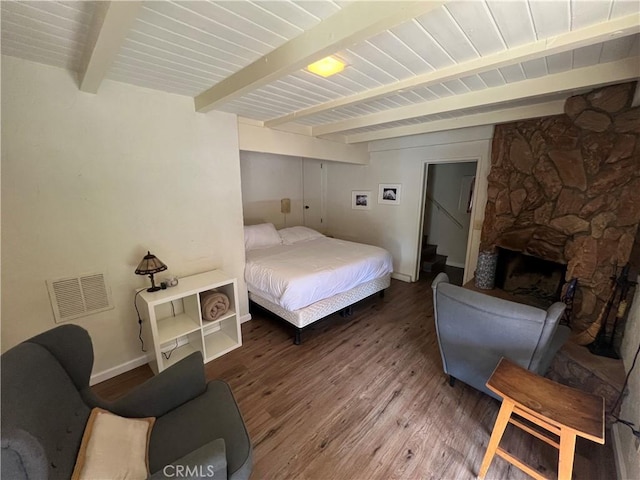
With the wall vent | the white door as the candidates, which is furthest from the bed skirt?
the white door

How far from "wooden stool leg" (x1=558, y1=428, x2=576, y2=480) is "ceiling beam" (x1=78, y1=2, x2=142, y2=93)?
2.62m

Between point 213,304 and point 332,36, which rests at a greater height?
point 332,36

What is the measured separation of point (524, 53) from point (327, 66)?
3.60 ft

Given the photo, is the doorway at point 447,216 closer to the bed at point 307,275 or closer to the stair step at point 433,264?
the stair step at point 433,264

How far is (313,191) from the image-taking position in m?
5.17

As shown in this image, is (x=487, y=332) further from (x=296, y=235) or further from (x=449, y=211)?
(x=449, y=211)

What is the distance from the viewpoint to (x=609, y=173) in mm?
2113

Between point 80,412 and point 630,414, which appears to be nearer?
point 80,412

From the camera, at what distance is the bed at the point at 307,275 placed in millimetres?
2547

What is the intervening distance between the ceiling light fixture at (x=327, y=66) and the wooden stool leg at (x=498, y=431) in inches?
85.0

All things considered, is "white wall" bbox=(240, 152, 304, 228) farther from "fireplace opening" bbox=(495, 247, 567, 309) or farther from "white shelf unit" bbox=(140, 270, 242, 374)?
"fireplace opening" bbox=(495, 247, 567, 309)

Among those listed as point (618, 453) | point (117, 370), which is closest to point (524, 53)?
point (618, 453)

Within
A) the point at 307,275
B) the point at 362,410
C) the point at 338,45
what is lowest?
the point at 362,410

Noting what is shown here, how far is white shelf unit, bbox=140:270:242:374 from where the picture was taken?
209cm
